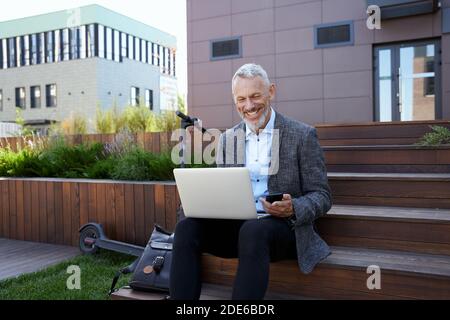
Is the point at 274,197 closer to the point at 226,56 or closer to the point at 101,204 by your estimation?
the point at 101,204

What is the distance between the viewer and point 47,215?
443 centimetres

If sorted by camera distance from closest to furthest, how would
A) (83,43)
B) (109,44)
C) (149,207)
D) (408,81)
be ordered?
1. (149,207)
2. (408,81)
3. (83,43)
4. (109,44)

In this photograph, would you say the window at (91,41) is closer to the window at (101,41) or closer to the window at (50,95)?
the window at (101,41)

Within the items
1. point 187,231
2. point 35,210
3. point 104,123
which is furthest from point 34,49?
point 187,231

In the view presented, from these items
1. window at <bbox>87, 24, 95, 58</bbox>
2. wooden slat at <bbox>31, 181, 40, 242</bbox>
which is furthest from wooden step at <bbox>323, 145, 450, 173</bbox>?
window at <bbox>87, 24, 95, 58</bbox>

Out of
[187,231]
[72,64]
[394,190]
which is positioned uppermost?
[72,64]

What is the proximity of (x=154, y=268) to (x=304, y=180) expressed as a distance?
1.04 m

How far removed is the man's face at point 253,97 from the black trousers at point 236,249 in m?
0.53

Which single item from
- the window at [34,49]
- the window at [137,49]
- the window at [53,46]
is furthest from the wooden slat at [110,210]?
the window at [34,49]

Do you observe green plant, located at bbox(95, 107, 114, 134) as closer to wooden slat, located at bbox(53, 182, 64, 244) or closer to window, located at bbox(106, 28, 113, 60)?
wooden slat, located at bbox(53, 182, 64, 244)

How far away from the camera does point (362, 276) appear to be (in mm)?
2023

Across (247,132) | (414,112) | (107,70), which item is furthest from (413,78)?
(107,70)
